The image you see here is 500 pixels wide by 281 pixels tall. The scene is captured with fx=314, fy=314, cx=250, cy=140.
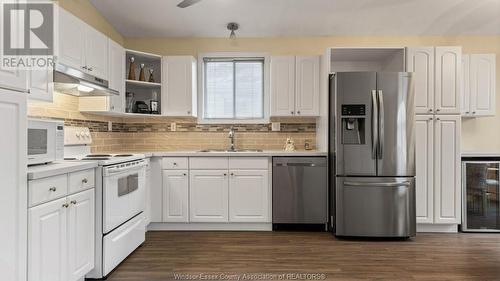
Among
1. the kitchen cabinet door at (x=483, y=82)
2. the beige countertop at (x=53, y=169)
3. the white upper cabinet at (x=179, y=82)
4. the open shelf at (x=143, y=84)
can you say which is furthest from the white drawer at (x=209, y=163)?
the kitchen cabinet door at (x=483, y=82)

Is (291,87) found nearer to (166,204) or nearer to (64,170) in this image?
(166,204)

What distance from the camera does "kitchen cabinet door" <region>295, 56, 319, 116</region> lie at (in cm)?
396

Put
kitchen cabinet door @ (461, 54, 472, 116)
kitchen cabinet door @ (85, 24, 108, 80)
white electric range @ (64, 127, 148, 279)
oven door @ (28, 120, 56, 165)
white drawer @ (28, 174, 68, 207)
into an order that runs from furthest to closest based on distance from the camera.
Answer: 1. kitchen cabinet door @ (461, 54, 472, 116)
2. kitchen cabinet door @ (85, 24, 108, 80)
3. white electric range @ (64, 127, 148, 279)
4. oven door @ (28, 120, 56, 165)
5. white drawer @ (28, 174, 68, 207)

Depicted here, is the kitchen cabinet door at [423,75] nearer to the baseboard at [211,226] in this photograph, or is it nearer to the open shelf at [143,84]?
the baseboard at [211,226]

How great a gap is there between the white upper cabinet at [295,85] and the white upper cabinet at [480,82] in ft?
6.01

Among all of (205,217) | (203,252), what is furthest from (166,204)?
(203,252)

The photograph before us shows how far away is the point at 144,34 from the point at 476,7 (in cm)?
400

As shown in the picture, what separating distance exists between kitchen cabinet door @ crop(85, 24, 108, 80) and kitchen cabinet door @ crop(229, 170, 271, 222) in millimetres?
1735

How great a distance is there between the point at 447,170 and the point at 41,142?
12.9ft

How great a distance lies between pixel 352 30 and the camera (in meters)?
4.07

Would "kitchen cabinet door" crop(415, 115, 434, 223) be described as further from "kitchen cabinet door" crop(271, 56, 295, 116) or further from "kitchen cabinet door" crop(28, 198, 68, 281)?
"kitchen cabinet door" crop(28, 198, 68, 281)

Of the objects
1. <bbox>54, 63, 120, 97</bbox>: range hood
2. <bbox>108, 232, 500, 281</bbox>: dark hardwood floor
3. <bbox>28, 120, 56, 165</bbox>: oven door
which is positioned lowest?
<bbox>108, 232, 500, 281</bbox>: dark hardwood floor

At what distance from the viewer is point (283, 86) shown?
13.1ft

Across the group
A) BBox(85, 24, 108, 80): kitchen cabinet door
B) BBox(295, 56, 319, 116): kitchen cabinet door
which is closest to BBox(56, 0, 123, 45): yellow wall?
BBox(85, 24, 108, 80): kitchen cabinet door
